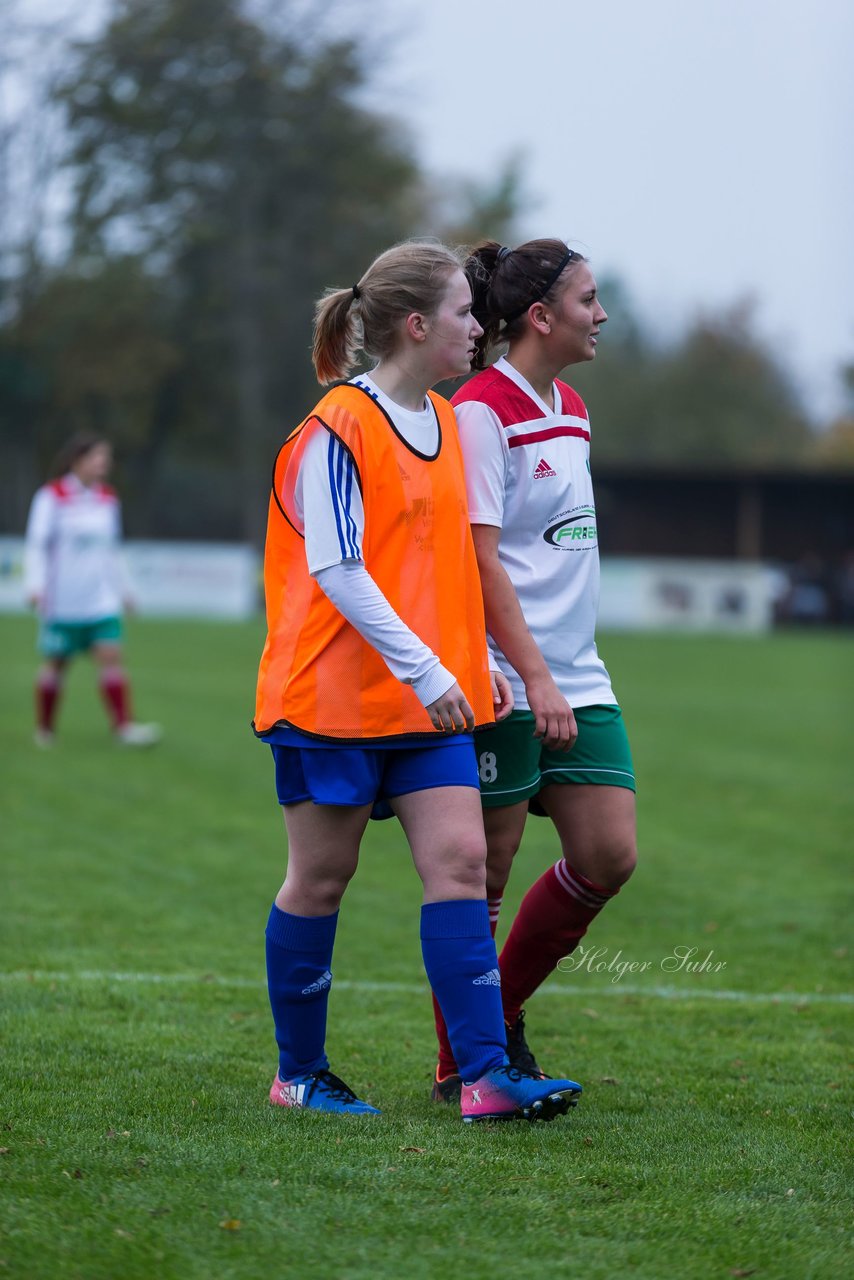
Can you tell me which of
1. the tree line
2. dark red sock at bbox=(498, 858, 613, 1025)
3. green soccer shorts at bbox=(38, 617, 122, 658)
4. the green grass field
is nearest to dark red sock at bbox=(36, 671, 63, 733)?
green soccer shorts at bbox=(38, 617, 122, 658)

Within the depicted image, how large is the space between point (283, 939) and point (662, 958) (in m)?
2.41

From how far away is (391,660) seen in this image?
10.8ft

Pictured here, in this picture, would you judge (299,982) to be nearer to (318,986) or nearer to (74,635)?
(318,986)

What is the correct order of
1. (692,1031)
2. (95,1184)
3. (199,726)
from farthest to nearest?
(199,726) < (692,1031) < (95,1184)

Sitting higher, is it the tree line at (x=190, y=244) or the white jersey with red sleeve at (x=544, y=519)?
the tree line at (x=190, y=244)

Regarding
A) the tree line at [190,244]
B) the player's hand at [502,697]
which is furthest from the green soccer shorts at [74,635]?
the tree line at [190,244]

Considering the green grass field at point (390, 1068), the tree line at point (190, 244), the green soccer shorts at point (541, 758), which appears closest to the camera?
the green grass field at point (390, 1068)

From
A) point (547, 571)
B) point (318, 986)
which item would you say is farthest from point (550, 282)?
point (318, 986)

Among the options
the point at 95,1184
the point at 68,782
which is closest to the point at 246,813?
the point at 68,782

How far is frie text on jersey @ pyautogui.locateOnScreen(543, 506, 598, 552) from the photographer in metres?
3.78

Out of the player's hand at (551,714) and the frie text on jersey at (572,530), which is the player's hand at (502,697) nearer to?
the player's hand at (551,714)

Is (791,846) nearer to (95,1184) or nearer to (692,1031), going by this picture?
(692,1031)

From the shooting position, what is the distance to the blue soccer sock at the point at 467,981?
3.42 m

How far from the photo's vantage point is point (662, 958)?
223 inches
